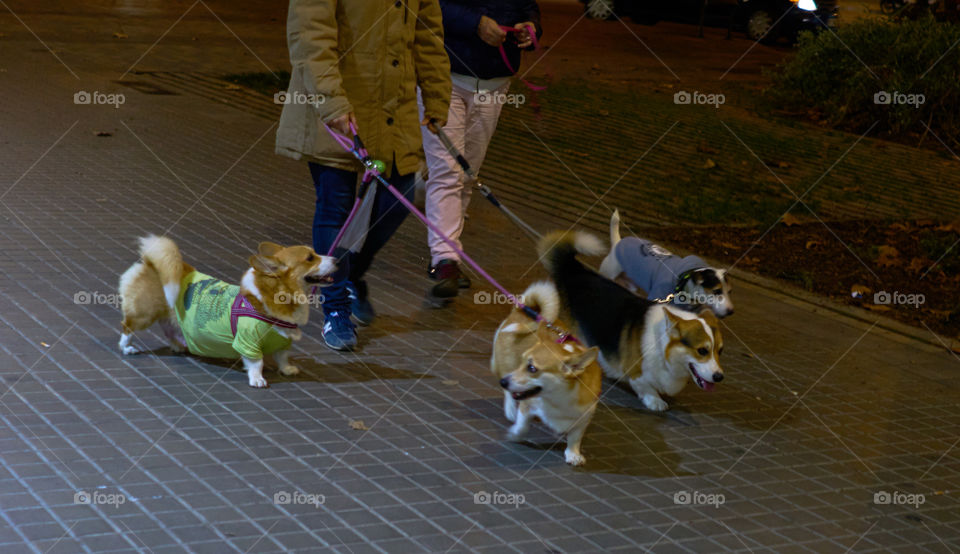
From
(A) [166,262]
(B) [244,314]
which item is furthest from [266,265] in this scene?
(A) [166,262]

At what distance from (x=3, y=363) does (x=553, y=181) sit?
243 inches

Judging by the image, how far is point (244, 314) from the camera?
4727 mm

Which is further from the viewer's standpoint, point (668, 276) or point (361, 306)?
point (361, 306)

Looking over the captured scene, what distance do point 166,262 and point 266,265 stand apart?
0.55 meters

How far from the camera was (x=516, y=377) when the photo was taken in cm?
429

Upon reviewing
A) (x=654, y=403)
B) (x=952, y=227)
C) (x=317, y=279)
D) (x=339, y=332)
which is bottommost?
(x=952, y=227)

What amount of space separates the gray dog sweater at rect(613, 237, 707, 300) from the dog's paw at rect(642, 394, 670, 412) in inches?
30.2

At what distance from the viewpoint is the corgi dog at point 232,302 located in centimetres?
474

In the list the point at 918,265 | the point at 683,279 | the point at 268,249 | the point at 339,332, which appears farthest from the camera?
the point at 918,265

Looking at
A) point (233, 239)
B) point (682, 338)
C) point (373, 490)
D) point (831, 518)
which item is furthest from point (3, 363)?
point (831, 518)

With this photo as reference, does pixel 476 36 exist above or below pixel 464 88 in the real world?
above

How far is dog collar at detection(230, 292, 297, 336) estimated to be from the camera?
472 cm

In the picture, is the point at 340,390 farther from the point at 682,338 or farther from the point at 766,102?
the point at 766,102

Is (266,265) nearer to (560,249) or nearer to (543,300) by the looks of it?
(543,300)
